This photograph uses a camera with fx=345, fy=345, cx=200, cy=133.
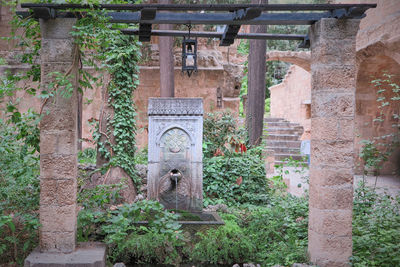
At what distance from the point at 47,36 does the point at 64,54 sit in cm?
23

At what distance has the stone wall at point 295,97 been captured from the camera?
16.6 m

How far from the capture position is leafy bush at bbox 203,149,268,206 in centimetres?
725

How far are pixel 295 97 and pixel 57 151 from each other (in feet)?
51.9

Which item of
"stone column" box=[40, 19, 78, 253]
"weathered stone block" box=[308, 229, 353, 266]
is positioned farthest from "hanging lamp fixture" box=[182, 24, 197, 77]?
"weathered stone block" box=[308, 229, 353, 266]

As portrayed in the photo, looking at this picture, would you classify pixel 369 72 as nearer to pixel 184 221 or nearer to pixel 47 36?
pixel 184 221

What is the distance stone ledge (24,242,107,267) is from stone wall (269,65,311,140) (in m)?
13.2

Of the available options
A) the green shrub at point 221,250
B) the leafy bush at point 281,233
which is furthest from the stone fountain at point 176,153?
the green shrub at point 221,250

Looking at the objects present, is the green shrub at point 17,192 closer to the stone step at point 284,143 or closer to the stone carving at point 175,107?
the stone carving at point 175,107

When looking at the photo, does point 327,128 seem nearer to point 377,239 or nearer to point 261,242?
point 377,239

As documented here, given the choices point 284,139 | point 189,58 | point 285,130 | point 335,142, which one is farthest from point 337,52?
point 285,130

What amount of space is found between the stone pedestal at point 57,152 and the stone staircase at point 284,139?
37.1 ft

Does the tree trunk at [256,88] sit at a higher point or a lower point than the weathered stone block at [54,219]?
higher

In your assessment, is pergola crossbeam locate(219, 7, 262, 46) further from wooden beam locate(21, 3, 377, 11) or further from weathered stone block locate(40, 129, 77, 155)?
weathered stone block locate(40, 129, 77, 155)

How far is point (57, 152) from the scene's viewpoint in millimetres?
3314
